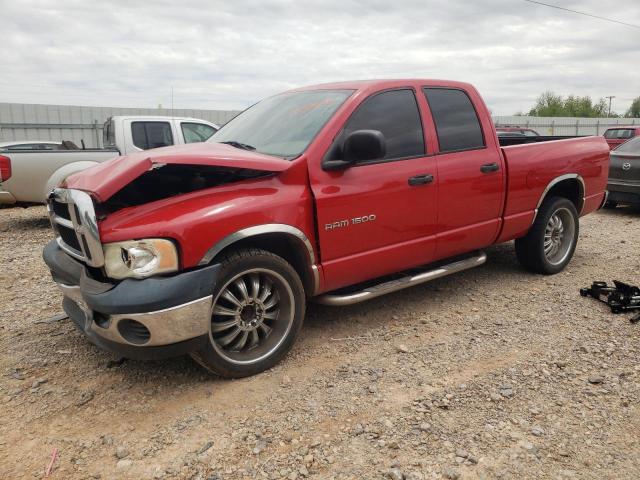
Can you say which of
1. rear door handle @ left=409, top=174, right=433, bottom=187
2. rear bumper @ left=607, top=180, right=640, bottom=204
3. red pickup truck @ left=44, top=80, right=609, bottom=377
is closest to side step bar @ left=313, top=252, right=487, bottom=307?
red pickup truck @ left=44, top=80, right=609, bottom=377

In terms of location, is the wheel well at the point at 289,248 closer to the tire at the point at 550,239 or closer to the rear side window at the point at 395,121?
the rear side window at the point at 395,121

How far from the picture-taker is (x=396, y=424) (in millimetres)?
2781

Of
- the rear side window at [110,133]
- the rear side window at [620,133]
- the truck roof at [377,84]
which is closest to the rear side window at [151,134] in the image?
the rear side window at [110,133]

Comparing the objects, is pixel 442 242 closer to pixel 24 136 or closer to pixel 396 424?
pixel 396 424

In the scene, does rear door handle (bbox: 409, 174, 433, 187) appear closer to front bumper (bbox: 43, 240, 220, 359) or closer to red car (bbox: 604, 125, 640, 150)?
front bumper (bbox: 43, 240, 220, 359)

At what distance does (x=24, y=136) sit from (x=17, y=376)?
14.0 metres

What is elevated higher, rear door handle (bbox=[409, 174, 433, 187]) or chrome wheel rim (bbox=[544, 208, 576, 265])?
rear door handle (bbox=[409, 174, 433, 187])

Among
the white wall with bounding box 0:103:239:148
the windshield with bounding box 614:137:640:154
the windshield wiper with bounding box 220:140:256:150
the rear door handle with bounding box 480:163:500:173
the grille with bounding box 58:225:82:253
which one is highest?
the white wall with bounding box 0:103:239:148

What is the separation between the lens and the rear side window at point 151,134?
29.0 ft

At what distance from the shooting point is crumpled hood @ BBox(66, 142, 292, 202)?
2.86 m

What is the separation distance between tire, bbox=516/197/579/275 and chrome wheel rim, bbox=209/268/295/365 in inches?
118

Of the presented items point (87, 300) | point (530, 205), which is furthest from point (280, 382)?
point (530, 205)

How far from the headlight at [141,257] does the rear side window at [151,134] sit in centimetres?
645

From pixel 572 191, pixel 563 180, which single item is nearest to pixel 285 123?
pixel 563 180
